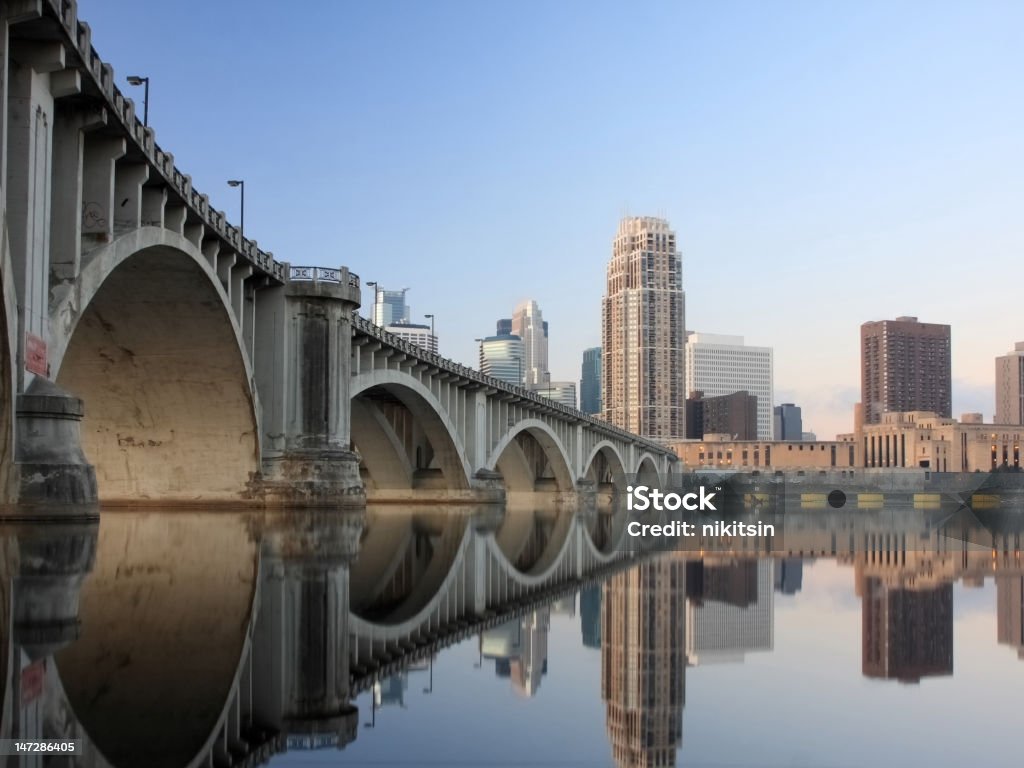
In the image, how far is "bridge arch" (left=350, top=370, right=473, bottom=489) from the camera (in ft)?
216

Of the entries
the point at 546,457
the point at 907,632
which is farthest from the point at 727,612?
the point at 546,457

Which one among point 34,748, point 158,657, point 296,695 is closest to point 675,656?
point 296,695

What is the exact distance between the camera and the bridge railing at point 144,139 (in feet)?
75.9

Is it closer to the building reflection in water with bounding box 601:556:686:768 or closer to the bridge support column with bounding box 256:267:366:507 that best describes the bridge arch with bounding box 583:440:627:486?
the bridge support column with bounding box 256:267:366:507

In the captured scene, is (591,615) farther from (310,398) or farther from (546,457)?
(546,457)

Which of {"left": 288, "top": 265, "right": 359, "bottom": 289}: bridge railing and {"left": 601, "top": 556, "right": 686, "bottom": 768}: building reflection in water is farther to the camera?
{"left": 288, "top": 265, "right": 359, "bottom": 289}: bridge railing

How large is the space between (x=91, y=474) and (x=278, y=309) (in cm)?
2315

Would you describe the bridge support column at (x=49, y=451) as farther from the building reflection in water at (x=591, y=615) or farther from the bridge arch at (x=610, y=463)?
the bridge arch at (x=610, y=463)

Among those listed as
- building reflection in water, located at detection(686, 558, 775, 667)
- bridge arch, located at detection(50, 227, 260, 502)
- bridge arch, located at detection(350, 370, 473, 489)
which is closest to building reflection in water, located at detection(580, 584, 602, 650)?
building reflection in water, located at detection(686, 558, 775, 667)

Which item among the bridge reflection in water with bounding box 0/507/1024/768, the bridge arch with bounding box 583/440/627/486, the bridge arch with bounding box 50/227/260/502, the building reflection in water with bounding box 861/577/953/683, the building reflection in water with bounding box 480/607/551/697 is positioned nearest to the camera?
the bridge reflection in water with bounding box 0/507/1024/768

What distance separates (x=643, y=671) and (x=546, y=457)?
9419 cm

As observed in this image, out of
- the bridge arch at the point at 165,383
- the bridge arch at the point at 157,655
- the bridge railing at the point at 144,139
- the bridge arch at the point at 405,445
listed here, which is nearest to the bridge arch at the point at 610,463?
the bridge arch at the point at 405,445

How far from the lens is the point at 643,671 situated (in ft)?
30.9

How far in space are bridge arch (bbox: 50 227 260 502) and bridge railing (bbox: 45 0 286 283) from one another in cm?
156
